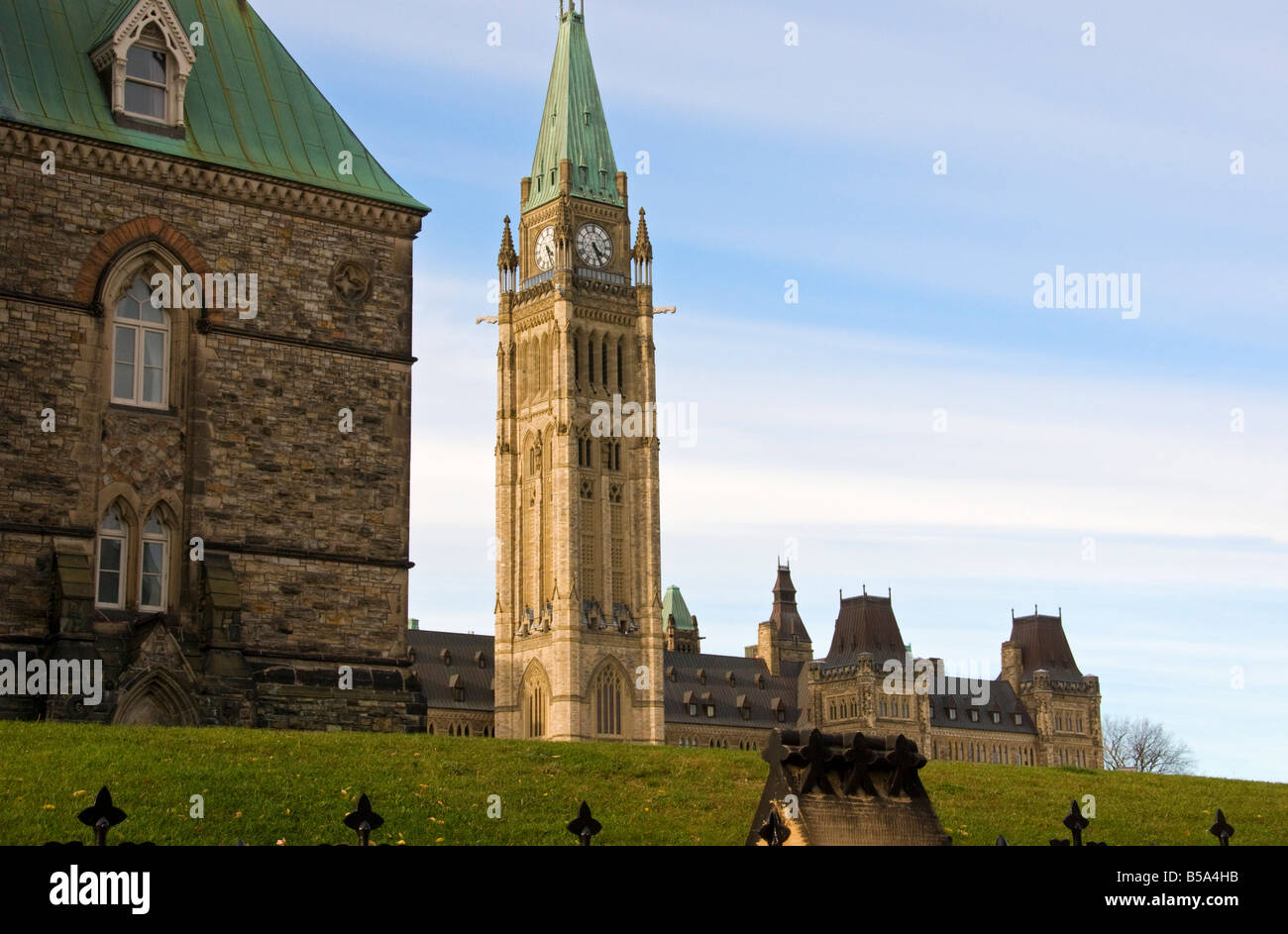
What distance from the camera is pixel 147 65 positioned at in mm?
30406

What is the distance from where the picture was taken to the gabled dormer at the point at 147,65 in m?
29.7

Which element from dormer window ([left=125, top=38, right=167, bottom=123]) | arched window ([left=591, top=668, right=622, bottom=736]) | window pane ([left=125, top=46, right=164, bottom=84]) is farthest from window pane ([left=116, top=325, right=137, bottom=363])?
arched window ([left=591, top=668, right=622, bottom=736])

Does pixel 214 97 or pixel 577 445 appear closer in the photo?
pixel 214 97

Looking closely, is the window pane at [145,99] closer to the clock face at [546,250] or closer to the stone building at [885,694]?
the clock face at [546,250]

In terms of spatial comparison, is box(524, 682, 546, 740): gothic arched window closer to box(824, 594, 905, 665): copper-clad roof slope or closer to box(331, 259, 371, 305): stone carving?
box(824, 594, 905, 665): copper-clad roof slope

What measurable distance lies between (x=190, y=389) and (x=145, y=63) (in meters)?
6.06

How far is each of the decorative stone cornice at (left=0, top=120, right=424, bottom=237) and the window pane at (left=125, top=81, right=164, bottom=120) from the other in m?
1.27

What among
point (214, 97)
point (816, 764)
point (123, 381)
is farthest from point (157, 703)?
point (816, 764)

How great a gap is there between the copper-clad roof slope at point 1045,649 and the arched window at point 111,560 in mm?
135217

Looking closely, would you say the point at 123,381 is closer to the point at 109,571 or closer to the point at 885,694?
the point at 109,571

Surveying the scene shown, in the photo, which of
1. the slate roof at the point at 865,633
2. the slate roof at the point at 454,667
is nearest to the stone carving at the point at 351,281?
the slate roof at the point at 454,667

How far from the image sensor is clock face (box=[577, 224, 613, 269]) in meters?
123
